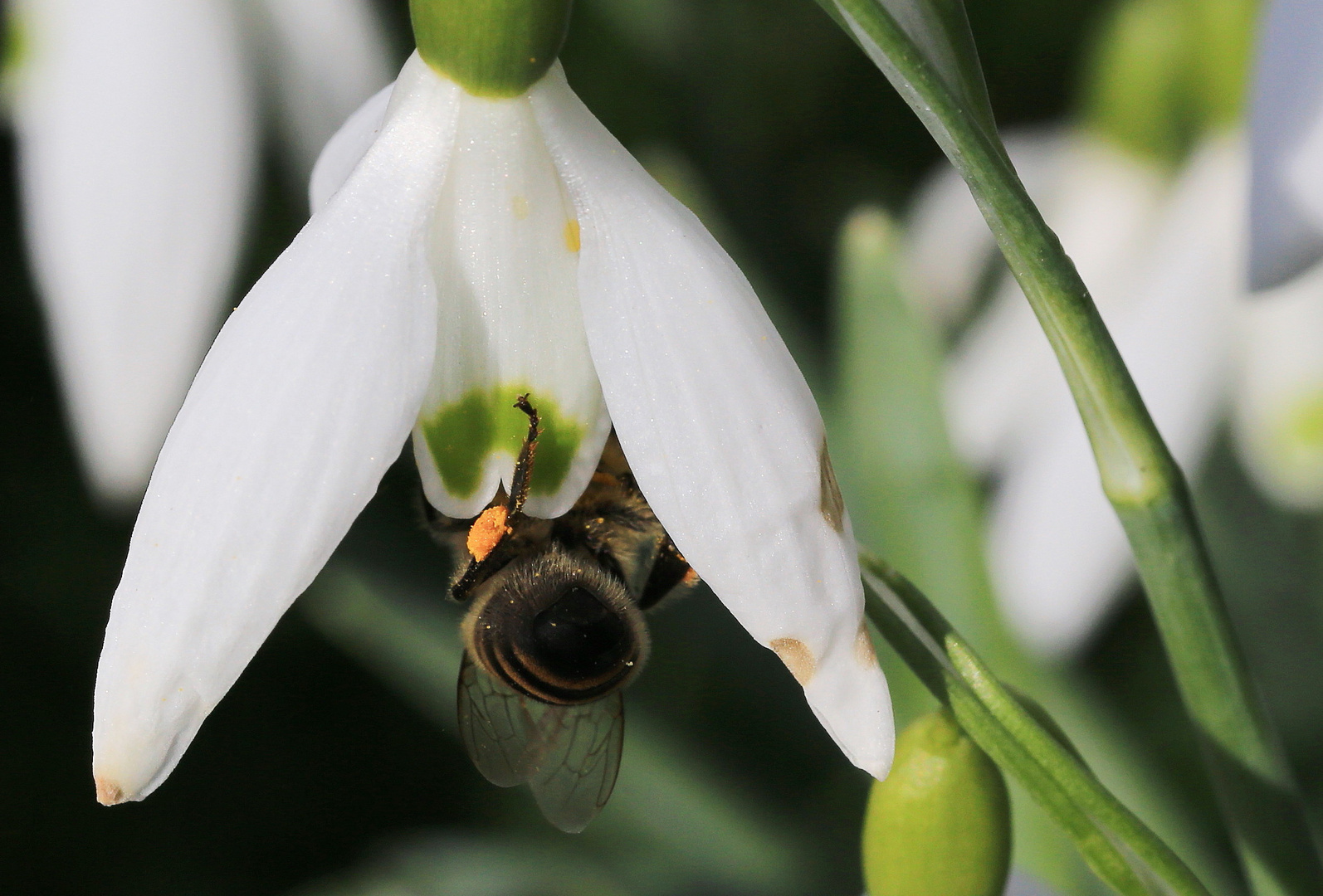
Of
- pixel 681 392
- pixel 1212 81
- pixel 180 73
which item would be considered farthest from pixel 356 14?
pixel 681 392

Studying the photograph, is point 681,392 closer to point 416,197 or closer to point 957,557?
point 416,197

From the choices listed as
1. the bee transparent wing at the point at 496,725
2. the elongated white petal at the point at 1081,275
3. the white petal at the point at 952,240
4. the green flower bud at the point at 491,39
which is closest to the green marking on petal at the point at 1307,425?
the elongated white petal at the point at 1081,275

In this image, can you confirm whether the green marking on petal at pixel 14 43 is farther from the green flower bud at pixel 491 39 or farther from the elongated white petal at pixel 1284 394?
the elongated white petal at pixel 1284 394

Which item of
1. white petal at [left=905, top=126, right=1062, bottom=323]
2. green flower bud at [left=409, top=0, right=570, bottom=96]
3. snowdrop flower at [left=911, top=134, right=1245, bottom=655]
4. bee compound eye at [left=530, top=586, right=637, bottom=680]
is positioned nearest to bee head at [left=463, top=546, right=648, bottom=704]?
bee compound eye at [left=530, top=586, right=637, bottom=680]

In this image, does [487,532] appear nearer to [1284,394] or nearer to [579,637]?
[579,637]

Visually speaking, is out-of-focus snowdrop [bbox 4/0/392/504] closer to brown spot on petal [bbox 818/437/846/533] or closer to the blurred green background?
the blurred green background

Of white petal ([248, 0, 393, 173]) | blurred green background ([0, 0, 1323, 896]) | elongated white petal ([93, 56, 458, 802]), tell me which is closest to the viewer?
elongated white petal ([93, 56, 458, 802])
